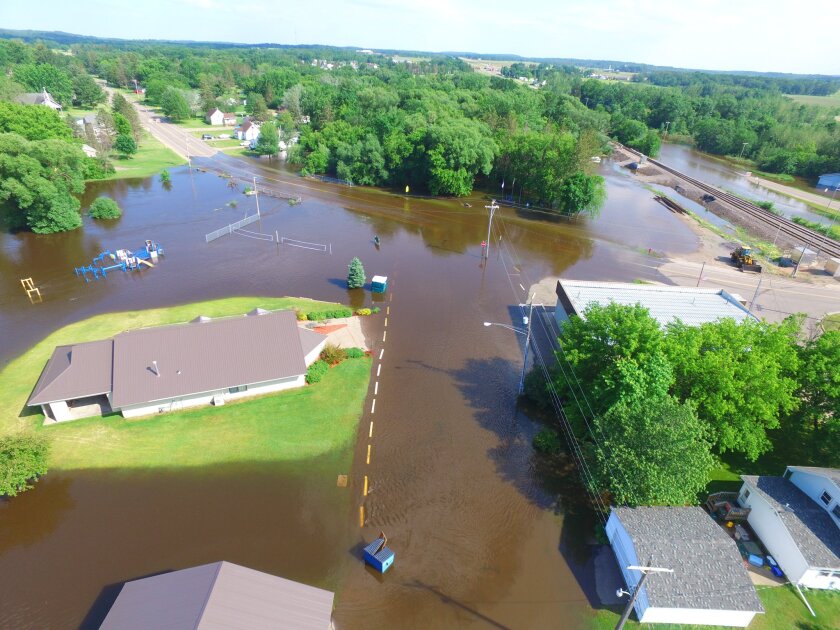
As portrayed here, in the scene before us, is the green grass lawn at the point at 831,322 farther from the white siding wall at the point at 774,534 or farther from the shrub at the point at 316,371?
the shrub at the point at 316,371

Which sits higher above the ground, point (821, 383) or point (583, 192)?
point (583, 192)

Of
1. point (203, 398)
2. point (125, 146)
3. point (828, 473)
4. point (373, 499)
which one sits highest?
point (125, 146)

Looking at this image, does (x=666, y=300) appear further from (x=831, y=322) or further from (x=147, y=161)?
(x=147, y=161)

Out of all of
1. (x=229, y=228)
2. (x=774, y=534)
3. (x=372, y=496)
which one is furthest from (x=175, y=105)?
(x=774, y=534)

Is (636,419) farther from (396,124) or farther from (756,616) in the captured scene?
(396,124)

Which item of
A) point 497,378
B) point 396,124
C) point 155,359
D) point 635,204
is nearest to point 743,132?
point 635,204
